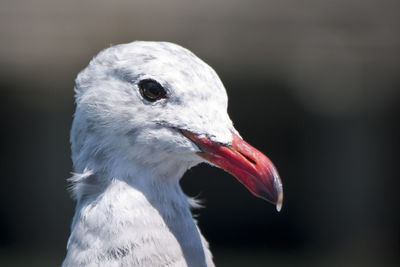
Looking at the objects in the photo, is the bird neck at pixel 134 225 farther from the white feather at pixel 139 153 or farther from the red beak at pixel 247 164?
the red beak at pixel 247 164

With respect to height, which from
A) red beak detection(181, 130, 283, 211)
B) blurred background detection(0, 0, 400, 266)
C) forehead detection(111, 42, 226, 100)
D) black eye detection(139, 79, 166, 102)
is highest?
forehead detection(111, 42, 226, 100)

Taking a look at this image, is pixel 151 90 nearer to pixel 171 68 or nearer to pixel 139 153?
pixel 171 68

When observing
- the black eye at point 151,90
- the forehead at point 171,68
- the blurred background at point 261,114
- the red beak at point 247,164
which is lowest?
the blurred background at point 261,114

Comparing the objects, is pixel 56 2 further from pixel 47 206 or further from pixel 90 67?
pixel 90 67

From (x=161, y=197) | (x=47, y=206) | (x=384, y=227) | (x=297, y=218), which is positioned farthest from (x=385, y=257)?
(x=161, y=197)

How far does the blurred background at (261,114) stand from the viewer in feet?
26.0

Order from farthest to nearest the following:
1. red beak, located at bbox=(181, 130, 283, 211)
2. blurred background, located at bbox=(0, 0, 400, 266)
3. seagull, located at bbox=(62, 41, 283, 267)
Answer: blurred background, located at bbox=(0, 0, 400, 266), seagull, located at bbox=(62, 41, 283, 267), red beak, located at bbox=(181, 130, 283, 211)

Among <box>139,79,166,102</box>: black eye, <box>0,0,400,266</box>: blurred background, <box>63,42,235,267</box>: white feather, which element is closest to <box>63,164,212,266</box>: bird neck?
<box>63,42,235,267</box>: white feather

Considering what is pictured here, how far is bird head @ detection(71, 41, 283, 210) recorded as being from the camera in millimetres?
2289

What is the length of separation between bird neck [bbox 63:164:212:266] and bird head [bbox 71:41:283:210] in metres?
0.07

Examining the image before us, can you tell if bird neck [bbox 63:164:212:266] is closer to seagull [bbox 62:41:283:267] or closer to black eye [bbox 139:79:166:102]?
seagull [bbox 62:41:283:267]

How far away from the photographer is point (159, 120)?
2404 millimetres

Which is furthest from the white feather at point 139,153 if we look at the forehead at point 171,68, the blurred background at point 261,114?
the blurred background at point 261,114

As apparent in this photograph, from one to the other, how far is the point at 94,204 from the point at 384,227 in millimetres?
6774
